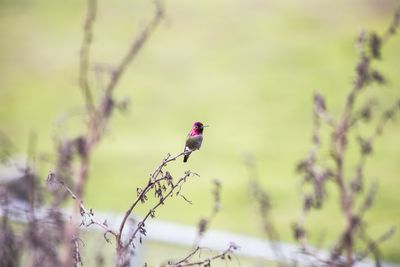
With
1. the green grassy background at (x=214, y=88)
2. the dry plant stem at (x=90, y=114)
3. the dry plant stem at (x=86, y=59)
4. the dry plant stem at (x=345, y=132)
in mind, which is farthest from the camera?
the green grassy background at (x=214, y=88)

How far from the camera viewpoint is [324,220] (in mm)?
5488

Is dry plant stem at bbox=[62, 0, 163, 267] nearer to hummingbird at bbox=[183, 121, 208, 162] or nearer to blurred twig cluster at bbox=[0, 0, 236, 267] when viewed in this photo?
blurred twig cluster at bbox=[0, 0, 236, 267]

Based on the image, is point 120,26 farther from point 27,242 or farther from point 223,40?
point 27,242

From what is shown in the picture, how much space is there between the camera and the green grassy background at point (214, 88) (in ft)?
19.9

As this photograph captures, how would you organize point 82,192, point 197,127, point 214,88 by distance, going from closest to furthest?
point 82,192
point 197,127
point 214,88

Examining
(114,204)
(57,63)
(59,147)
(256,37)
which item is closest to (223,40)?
(256,37)

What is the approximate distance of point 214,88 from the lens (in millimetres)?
8227

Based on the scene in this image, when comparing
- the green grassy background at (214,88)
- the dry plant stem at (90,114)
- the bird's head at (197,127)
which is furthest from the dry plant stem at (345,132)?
the green grassy background at (214,88)

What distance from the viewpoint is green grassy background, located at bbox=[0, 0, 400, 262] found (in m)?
6.07

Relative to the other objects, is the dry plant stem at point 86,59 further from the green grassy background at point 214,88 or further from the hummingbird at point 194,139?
the green grassy background at point 214,88

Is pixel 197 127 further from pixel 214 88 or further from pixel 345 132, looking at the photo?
pixel 214 88

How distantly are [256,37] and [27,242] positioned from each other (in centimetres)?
835

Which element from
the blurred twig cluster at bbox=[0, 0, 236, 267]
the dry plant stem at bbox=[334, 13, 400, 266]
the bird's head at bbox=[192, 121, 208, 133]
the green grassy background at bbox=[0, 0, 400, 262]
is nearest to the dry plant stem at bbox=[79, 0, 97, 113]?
the blurred twig cluster at bbox=[0, 0, 236, 267]

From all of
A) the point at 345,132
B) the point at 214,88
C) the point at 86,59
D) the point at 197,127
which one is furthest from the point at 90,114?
the point at 214,88
